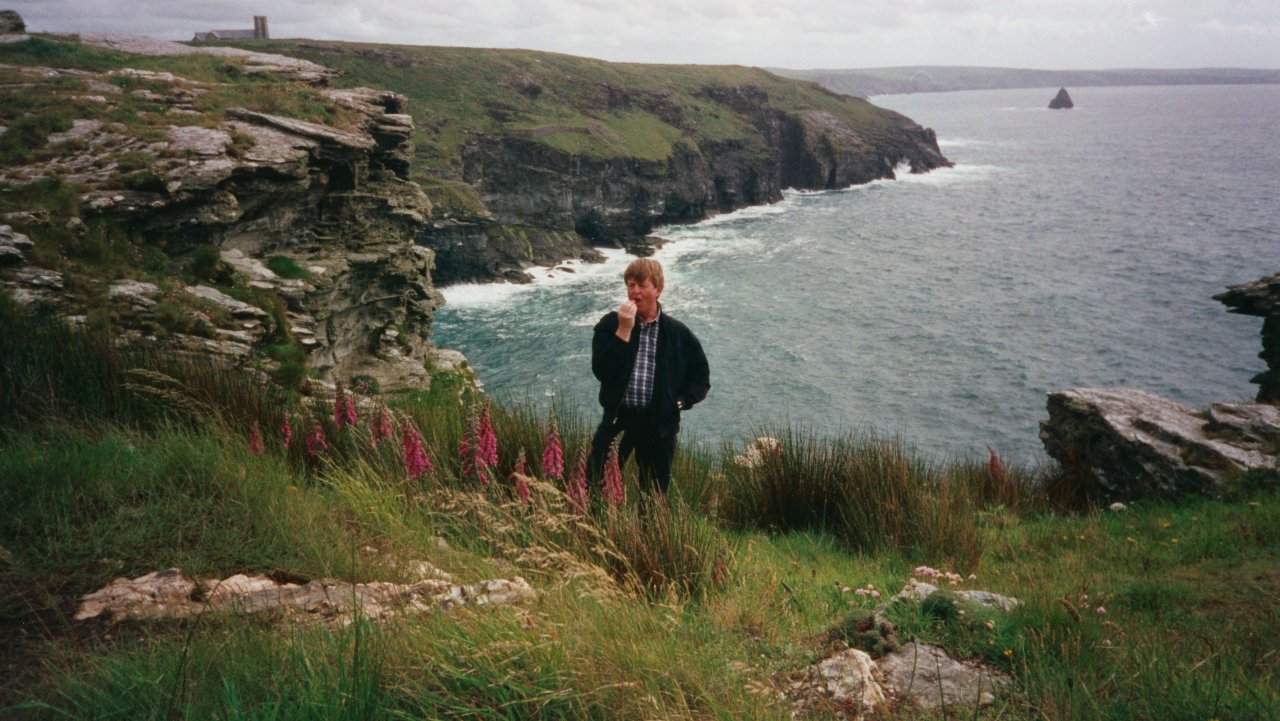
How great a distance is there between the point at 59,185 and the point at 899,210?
262 feet

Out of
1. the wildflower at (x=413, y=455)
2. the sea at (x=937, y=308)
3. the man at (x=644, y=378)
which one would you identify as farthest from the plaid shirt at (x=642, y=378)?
the sea at (x=937, y=308)

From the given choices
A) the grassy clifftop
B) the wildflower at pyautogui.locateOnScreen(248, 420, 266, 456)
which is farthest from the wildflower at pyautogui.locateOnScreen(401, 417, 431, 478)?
the grassy clifftop

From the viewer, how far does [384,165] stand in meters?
21.5

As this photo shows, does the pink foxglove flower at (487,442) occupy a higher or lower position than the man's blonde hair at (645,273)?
lower

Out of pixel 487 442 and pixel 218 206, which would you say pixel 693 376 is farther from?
pixel 218 206

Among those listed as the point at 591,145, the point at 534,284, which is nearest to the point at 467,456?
the point at 534,284

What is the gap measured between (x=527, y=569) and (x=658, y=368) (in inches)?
83.8

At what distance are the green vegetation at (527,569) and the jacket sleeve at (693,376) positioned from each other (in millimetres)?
854

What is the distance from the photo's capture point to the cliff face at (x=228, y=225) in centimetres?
995

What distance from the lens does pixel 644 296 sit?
A: 5.38 meters

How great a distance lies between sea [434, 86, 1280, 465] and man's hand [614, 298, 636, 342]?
21.4ft

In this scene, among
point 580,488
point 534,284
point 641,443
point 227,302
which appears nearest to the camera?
point 580,488

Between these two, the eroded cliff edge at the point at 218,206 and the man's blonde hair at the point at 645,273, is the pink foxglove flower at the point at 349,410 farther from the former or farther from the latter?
the eroded cliff edge at the point at 218,206

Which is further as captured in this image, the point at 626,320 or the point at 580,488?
the point at 626,320
